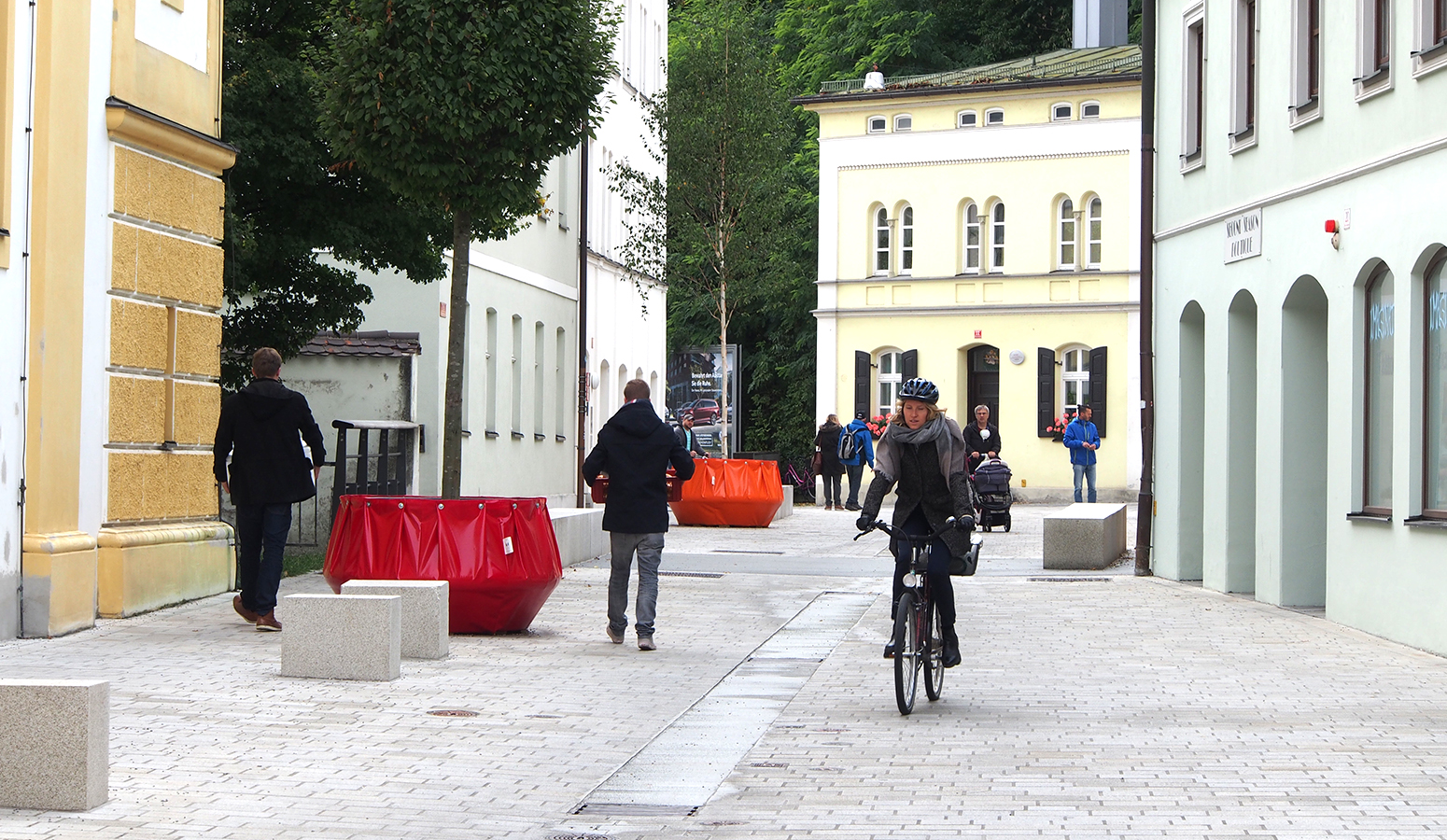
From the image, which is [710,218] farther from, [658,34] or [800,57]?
[800,57]

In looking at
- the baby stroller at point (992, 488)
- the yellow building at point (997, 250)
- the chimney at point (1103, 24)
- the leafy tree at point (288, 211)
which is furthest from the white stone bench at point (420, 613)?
the chimney at point (1103, 24)

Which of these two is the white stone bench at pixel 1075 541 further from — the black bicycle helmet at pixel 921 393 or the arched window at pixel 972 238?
the arched window at pixel 972 238

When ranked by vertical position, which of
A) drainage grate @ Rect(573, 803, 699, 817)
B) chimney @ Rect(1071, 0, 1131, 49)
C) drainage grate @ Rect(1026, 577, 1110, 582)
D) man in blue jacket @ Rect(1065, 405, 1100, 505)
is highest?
chimney @ Rect(1071, 0, 1131, 49)

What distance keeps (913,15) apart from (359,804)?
178 feet

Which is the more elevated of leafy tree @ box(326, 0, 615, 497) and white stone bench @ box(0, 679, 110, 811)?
leafy tree @ box(326, 0, 615, 497)

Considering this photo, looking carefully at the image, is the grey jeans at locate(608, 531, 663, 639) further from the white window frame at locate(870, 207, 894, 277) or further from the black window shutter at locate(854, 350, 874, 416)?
the white window frame at locate(870, 207, 894, 277)

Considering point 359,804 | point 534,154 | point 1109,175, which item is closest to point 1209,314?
point 534,154

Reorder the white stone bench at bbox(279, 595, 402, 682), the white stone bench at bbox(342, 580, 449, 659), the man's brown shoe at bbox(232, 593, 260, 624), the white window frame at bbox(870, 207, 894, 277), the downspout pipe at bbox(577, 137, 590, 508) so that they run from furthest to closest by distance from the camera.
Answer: the white window frame at bbox(870, 207, 894, 277)
the downspout pipe at bbox(577, 137, 590, 508)
the man's brown shoe at bbox(232, 593, 260, 624)
the white stone bench at bbox(342, 580, 449, 659)
the white stone bench at bbox(279, 595, 402, 682)

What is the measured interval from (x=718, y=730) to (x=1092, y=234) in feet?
129

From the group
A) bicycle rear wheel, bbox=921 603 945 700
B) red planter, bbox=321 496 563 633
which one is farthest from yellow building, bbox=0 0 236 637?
bicycle rear wheel, bbox=921 603 945 700

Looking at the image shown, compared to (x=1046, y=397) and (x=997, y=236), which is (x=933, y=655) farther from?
(x=997, y=236)

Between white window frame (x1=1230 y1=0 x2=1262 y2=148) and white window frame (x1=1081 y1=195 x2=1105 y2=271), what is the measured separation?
2826 centimetres

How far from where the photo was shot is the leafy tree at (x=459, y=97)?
15344 mm

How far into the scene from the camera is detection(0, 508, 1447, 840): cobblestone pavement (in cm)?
729
